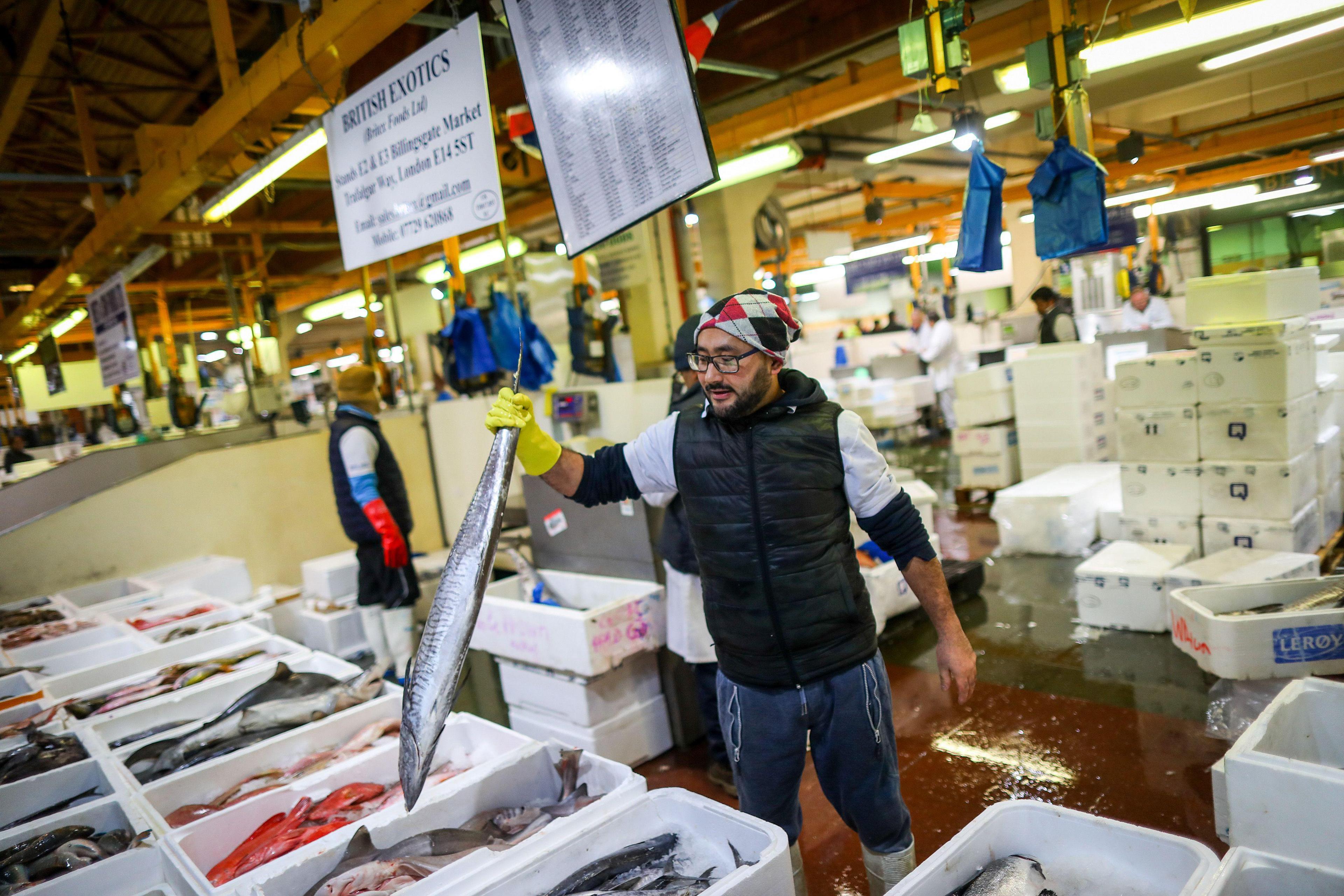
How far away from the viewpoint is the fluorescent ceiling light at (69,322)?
9844 millimetres

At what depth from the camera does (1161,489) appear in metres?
4.96

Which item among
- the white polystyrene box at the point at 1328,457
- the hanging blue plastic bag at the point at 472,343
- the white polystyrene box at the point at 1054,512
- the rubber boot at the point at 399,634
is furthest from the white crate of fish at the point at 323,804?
the white polystyrene box at the point at 1328,457

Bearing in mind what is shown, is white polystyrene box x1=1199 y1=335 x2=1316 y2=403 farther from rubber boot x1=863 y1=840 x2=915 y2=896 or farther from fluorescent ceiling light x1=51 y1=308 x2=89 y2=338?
fluorescent ceiling light x1=51 y1=308 x2=89 y2=338

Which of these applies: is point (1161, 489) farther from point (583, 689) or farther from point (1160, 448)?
point (583, 689)

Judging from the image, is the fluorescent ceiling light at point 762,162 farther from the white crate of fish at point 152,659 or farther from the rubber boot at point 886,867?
the rubber boot at point 886,867

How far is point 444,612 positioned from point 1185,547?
4.59 meters

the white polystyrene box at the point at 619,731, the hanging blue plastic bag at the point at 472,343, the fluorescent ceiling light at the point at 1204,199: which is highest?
the fluorescent ceiling light at the point at 1204,199

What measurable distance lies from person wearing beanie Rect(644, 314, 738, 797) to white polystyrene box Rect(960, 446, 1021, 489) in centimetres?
550

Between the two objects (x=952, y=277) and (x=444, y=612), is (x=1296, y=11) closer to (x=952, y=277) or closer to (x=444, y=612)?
(x=444, y=612)

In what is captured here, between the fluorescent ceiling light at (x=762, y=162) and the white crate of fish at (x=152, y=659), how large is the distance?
4209mm

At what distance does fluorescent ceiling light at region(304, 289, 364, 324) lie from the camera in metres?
11.4

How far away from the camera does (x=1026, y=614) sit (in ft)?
16.2

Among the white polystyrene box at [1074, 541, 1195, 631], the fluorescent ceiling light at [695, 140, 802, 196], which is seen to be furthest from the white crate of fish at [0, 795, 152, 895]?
the fluorescent ceiling light at [695, 140, 802, 196]

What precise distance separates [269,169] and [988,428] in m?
6.52
